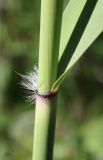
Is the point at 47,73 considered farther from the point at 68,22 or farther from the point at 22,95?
the point at 22,95

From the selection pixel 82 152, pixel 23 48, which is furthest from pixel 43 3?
pixel 23 48

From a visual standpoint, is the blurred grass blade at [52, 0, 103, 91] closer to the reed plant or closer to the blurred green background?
the reed plant

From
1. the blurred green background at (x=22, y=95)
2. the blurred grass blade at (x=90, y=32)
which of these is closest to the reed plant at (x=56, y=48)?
the blurred grass blade at (x=90, y=32)

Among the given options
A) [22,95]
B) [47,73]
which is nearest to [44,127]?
[47,73]

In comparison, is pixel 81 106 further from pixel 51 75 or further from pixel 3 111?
pixel 51 75

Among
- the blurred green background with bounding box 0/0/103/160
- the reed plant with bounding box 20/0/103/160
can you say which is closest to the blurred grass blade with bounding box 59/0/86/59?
the reed plant with bounding box 20/0/103/160

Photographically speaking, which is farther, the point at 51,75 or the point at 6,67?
the point at 6,67
